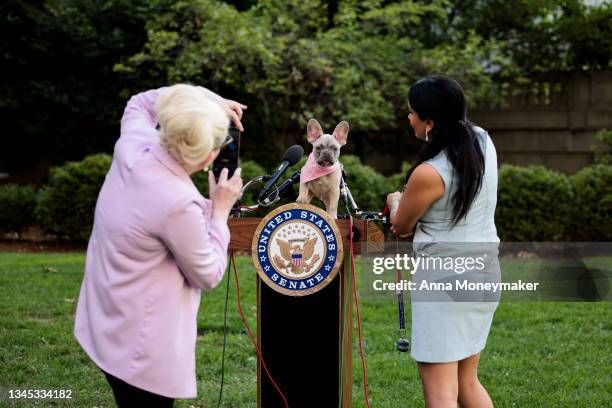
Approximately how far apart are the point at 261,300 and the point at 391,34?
12774 mm

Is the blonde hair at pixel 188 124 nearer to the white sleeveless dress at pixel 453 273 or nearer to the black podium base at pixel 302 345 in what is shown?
the white sleeveless dress at pixel 453 273

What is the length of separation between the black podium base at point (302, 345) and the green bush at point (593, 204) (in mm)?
8473

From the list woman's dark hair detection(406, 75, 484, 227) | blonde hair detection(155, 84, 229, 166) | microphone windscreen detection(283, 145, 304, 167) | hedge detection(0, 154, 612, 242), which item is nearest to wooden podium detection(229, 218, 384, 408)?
microphone windscreen detection(283, 145, 304, 167)

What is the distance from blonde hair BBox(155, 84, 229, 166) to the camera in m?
2.63

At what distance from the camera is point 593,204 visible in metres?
11.7

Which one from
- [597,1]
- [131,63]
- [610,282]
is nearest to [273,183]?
[610,282]

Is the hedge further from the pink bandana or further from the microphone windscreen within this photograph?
the microphone windscreen

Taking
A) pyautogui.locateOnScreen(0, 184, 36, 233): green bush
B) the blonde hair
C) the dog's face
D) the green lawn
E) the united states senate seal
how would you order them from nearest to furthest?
the blonde hair < the united states senate seal < the dog's face < the green lawn < pyautogui.locateOnScreen(0, 184, 36, 233): green bush

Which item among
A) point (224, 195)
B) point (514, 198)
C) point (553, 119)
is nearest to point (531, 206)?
point (514, 198)

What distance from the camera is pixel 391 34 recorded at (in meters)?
16.1

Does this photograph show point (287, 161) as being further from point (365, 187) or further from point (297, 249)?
point (365, 187)

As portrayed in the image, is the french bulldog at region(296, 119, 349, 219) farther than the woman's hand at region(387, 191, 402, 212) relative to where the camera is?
Yes

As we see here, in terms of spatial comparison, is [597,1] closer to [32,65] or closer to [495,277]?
[32,65]

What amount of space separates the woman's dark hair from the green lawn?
7.51 feet
